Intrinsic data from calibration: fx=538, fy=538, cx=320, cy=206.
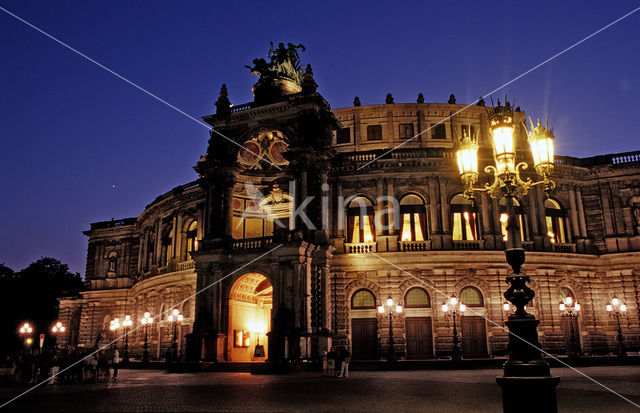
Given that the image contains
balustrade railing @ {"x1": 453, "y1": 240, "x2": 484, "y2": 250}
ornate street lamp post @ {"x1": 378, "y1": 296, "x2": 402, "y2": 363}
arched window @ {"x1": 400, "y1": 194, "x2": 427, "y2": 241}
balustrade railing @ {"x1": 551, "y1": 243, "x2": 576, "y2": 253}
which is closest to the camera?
ornate street lamp post @ {"x1": 378, "y1": 296, "x2": 402, "y2": 363}

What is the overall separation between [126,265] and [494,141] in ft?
160

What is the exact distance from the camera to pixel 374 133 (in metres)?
48.5

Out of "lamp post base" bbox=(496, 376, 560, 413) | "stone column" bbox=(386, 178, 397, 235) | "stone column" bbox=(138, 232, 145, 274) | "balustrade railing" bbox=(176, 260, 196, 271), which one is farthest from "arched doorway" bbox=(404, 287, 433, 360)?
"stone column" bbox=(138, 232, 145, 274)

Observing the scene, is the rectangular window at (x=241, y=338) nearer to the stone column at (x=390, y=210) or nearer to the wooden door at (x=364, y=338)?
the wooden door at (x=364, y=338)

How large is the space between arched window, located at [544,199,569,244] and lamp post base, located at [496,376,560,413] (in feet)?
93.9

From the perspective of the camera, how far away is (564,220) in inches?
1444

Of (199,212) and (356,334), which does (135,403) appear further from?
(199,212)

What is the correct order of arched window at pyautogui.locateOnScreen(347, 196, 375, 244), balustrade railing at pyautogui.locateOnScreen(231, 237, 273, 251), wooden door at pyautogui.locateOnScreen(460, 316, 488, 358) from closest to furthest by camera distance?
balustrade railing at pyautogui.locateOnScreen(231, 237, 273, 251) < wooden door at pyautogui.locateOnScreen(460, 316, 488, 358) < arched window at pyautogui.locateOnScreen(347, 196, 375, 244)

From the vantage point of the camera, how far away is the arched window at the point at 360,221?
3534 cm

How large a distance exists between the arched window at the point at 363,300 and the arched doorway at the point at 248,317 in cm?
590

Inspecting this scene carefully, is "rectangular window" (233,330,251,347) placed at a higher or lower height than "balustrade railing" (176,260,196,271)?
lower

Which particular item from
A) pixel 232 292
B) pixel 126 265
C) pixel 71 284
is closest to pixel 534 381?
pixel 232 292

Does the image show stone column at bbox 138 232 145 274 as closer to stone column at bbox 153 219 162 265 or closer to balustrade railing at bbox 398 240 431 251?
stone column at bbox 153 219 162 265

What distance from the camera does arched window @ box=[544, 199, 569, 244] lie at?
3609 centimetres
